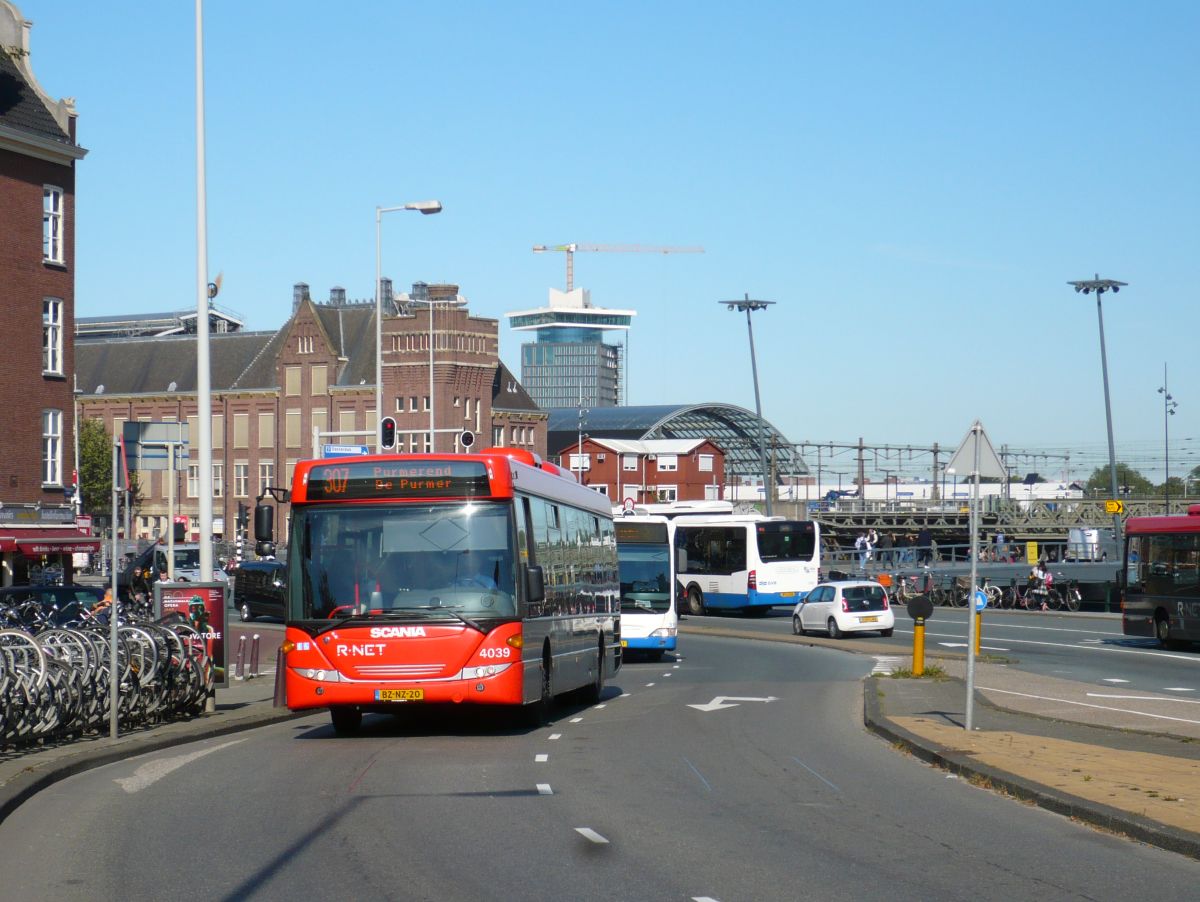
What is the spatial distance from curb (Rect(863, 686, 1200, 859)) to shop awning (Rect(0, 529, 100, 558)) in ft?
107

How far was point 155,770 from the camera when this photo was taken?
14.0 metres

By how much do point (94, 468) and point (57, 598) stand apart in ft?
267

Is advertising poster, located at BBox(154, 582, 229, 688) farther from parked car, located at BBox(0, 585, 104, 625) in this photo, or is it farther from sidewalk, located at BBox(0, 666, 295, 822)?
parked car, located at BBox(0, 585, 104, 625)

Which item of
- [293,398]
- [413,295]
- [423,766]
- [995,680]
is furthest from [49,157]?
[413,295]

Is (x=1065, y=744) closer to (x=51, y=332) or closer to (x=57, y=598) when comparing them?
(x=57, y=598)

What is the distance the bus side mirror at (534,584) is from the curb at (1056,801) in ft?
13.0

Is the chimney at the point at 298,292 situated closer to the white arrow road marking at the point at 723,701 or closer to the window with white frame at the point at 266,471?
the window with white frame at the point at 266,471

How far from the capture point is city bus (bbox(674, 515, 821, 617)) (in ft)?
170

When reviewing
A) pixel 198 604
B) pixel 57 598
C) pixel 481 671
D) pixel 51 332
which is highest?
pixel 51 332

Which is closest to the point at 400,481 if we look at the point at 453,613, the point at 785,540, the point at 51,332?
the point at 453,613

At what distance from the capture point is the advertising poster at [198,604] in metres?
19.9

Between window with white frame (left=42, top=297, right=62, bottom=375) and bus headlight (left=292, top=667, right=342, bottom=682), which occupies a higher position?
window with white frame (left=42, top=297, right=62, bottom=375)

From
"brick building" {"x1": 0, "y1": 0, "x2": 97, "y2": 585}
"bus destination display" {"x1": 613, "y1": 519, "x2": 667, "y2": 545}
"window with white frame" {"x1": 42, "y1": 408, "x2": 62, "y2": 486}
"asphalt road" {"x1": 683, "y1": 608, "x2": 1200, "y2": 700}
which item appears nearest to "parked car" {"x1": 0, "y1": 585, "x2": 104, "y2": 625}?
"bus destination display" {"x1": 613, "y1": 519, "x2": 667, "y2": 545}

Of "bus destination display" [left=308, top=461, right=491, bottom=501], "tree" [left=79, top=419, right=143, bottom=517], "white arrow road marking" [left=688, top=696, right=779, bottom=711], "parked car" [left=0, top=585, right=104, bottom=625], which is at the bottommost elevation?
"white arrow road marking" [left=688, top=696, right=779, bottom=711]
